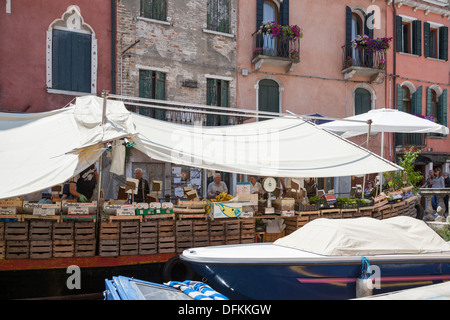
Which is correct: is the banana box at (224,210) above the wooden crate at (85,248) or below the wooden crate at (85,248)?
above

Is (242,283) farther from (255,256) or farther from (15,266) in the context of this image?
(15,266)

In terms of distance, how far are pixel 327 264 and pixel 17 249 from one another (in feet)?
14.3

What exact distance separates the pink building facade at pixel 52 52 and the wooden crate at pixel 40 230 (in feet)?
20.5

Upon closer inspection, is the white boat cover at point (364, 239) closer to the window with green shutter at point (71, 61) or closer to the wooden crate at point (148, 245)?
the wooden crate at point (148, 245)

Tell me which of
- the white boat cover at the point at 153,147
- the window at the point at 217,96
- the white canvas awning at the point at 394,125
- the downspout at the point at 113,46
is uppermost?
the downspout at the point at 113,46

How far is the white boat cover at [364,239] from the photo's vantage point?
526cm

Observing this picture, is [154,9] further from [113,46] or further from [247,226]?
[247,226]

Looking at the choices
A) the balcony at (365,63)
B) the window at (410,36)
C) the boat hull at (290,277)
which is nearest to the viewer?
the boat hull at (290,277)

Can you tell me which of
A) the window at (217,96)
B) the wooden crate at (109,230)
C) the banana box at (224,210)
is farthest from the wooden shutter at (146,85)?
the wooden crate at (109,230)

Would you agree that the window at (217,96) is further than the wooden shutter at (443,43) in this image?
No

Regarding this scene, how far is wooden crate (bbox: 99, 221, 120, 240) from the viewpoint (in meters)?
6.14

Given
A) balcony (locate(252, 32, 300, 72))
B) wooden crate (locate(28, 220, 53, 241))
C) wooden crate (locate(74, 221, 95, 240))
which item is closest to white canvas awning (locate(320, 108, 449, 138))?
balcony (locate(252, 32, 300, 72))

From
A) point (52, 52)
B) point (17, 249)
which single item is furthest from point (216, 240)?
point (52, 52)

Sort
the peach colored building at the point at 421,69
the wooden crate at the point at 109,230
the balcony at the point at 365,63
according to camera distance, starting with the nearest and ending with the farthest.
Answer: the wooden crate at the point at 109,230 < the balcony at the point at 365,63 < the peach colored building at the point at 421,69
